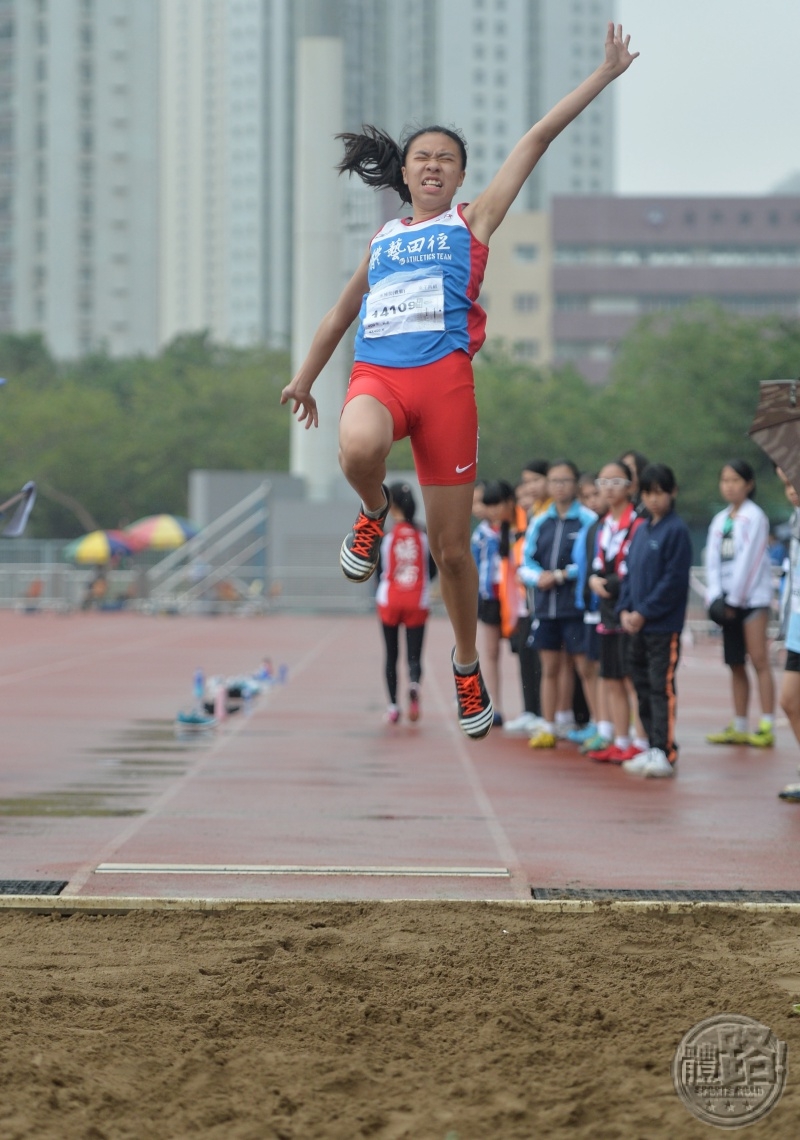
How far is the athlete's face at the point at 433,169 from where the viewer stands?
5.31 m

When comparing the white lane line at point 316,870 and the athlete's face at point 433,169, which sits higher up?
the athlete's face at point 433,169

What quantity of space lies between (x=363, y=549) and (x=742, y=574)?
5.99 meters

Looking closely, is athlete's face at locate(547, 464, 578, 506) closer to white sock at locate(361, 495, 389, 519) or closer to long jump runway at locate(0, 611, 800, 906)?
long jump runway at locate(0, 611, 800, 906)

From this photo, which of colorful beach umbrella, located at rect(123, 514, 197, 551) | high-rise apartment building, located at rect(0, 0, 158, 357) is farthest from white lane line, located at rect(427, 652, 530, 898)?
high-rise apartment building, located at rect(0, 0, 158, 357)

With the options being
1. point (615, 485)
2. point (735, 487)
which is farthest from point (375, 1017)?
point (735, 487)

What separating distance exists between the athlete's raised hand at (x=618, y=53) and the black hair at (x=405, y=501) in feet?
18.5

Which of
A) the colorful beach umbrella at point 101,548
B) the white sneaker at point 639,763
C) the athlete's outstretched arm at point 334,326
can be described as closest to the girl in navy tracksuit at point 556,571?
the white sneaker at point 639,763

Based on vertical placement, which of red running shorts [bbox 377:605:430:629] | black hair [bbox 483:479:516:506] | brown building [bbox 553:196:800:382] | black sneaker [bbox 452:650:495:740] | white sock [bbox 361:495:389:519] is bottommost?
red running shorts [bbox 377:605:430:629]

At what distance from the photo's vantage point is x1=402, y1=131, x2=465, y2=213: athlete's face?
5.31 metres

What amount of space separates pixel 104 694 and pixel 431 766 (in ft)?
20.6

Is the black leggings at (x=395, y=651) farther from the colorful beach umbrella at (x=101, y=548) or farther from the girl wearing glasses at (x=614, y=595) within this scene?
the colorful beach umbrella at (x=101, y=548)

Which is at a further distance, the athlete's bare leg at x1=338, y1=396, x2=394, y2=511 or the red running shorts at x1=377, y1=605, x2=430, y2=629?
the red running shorts at x1=377, y1=605, x2=430, y2=629

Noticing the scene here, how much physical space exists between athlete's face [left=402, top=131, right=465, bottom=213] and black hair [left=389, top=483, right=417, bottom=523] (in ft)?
18.3

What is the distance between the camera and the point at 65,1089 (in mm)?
3551
